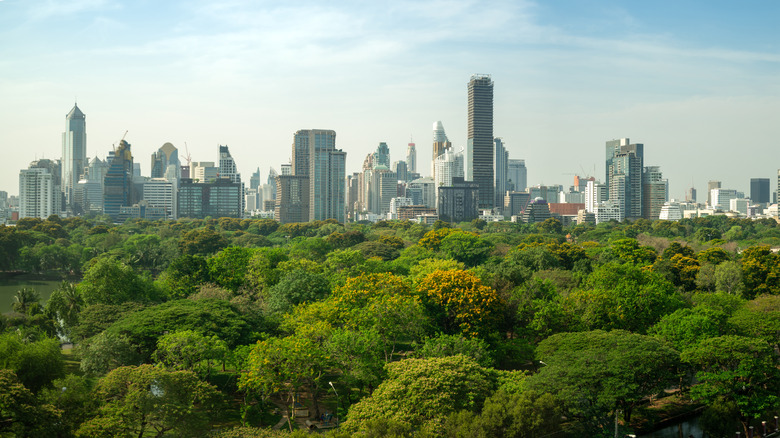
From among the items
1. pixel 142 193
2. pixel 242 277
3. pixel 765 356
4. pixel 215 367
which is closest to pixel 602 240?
pixel 242 277

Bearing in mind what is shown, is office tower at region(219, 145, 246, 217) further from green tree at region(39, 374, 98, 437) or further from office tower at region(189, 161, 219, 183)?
green tree at region(39, 374, 98, 437)

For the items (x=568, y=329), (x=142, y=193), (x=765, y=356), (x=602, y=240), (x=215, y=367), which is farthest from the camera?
(x=142, y=193)

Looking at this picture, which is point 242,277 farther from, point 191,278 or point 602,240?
point 602,240

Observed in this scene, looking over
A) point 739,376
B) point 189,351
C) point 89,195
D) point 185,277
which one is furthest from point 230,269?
point 89,195

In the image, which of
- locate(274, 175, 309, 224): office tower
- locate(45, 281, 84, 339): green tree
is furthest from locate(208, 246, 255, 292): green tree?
locate(274, 175, 309, 224): office tower

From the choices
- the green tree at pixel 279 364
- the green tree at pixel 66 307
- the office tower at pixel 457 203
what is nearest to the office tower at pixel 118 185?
the office tower at pixel 457 203

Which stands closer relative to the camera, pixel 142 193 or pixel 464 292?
pixel 464 292
